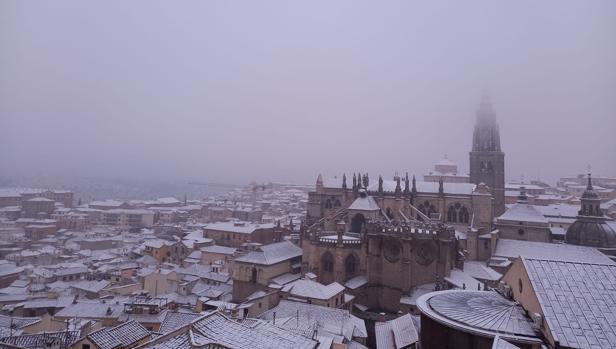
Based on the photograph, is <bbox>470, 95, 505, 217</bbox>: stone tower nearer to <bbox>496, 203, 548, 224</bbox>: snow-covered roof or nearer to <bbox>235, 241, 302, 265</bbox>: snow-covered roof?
<bbox>496, 203, 548, 224</bbox>: snow-covered roof

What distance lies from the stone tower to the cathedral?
12522 mm

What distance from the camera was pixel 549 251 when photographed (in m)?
40.7

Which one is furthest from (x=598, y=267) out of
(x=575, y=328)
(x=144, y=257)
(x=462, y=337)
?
(x=144, y=257)

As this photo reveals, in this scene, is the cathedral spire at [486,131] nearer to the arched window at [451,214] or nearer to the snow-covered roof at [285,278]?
the arched window at [451,214]

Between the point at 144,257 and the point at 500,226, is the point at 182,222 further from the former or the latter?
the point at 500,226

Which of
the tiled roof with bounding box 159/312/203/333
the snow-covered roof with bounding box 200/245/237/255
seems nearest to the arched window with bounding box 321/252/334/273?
the tiled roof with bounding box 159/312/203/333

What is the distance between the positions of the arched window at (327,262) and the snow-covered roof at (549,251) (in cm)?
1625

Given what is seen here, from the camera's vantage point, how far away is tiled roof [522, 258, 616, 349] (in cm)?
1291

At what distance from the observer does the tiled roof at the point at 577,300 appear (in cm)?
1291

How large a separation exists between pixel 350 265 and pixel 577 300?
29504 millimetres

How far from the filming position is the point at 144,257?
6350cm

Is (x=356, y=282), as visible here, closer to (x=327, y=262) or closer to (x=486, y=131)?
(x=327, y=262)

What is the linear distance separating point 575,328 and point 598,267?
13.5 feet

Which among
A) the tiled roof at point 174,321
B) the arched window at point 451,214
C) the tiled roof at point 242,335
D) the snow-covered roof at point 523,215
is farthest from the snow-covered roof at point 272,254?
the tiled roof at point 242,335
